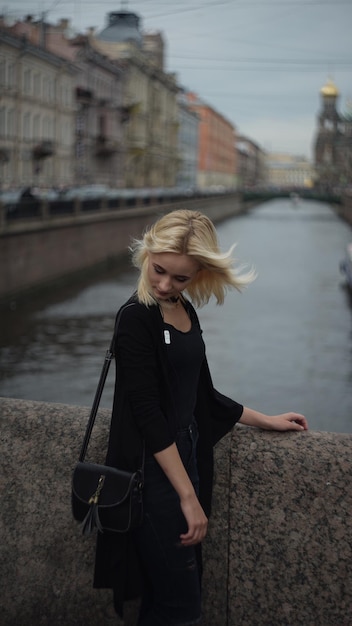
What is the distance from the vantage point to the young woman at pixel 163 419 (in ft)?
6.64

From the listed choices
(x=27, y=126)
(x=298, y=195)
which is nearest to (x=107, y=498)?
(x=27, y=126)

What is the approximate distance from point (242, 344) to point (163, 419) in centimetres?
1613

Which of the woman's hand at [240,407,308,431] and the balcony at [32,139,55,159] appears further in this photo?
the balcony at [32,139,55,159]

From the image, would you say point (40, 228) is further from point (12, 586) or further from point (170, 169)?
point (170, 169)

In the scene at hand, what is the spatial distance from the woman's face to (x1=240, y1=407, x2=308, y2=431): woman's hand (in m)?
0.49

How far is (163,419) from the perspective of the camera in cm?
203

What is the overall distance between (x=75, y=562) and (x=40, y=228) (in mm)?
22505

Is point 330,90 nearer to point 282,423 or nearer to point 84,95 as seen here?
point 84,95

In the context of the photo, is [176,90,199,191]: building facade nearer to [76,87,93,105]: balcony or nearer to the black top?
[76,87,93,105]: balcony

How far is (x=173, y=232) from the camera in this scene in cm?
208

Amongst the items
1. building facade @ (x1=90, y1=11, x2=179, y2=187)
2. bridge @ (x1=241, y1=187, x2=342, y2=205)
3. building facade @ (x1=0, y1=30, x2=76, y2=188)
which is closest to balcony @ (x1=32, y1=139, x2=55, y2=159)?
building facade @ (x1=0, y1=30, x2=76, y2=188)

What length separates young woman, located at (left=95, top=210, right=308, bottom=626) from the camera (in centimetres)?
203

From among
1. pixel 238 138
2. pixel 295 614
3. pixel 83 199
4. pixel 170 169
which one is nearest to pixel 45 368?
pixel 295 614

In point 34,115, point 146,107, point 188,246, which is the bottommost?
point 188,246
